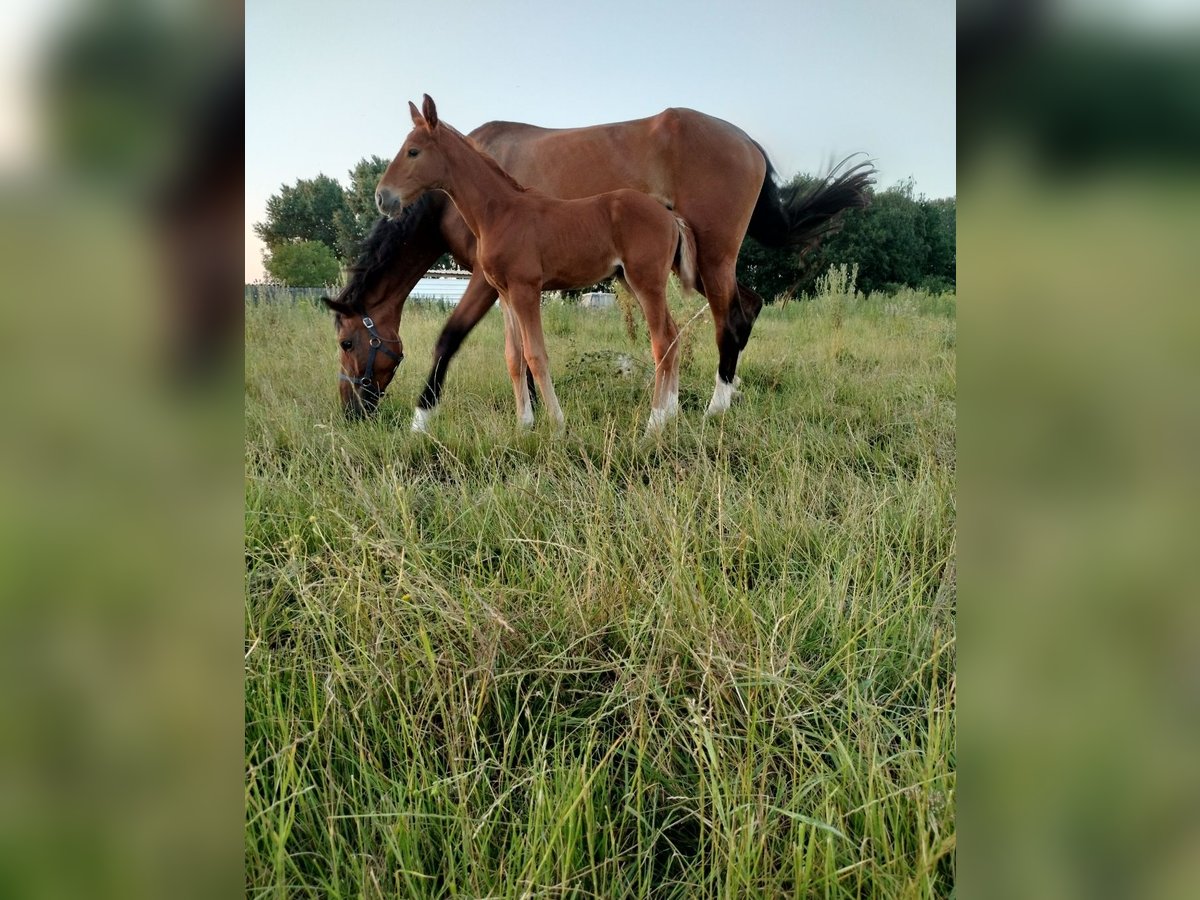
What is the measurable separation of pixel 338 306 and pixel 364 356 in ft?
0.85

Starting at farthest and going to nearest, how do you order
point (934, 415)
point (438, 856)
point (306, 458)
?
point (934, 415)
point (306, 458)
point (438, 856)

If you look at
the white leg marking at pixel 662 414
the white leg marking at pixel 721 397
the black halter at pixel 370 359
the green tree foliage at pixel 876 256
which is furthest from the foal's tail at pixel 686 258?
the green tree foliage at pixel 876 256

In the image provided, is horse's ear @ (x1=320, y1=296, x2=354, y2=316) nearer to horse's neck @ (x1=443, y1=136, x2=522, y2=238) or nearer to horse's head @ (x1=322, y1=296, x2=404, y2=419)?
horse's head @ (x1=322, y1=296, x2=404, y2=419)

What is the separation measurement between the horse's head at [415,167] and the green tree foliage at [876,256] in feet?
16.3

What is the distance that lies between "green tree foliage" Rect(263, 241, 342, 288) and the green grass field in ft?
17.5

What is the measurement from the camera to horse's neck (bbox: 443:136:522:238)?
2701 millimetres

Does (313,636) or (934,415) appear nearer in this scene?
(313,636)

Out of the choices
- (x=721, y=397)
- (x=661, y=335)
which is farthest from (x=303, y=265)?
(x=721, y=397)

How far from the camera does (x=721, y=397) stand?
3.30 metres

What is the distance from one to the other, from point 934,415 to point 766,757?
2.08 m

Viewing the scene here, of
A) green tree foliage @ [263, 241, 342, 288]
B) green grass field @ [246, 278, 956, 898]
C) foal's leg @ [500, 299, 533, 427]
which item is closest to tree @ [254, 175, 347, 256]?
green tree foliage @ [263, 241, 342, 288]
